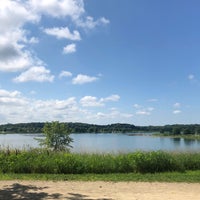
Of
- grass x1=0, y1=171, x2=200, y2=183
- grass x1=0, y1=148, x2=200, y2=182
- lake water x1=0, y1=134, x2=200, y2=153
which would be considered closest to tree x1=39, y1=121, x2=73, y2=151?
lake water x1=0, y1=134, x2=200, y2=153

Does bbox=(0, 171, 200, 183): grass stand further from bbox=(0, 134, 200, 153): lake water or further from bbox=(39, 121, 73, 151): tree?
bbox=(39, 121, 73, 151): tree

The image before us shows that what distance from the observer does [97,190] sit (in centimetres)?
999

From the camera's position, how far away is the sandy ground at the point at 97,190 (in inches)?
354

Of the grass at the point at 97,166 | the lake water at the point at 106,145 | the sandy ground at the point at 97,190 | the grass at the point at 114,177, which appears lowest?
the sandy ground at the point at 97,190

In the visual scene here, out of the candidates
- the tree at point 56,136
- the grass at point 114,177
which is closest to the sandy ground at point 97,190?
the grass at point 114,177

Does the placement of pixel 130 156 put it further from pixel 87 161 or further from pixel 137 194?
pixel 137 194

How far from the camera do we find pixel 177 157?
49.5 feet

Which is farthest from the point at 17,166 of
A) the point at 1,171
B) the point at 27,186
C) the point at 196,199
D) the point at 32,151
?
the point at 196,199

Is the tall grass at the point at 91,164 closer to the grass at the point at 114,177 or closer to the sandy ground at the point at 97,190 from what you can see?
the grass at the point at 114,177

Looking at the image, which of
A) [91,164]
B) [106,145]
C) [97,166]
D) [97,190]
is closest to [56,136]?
[106,145]

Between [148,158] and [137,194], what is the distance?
487cm

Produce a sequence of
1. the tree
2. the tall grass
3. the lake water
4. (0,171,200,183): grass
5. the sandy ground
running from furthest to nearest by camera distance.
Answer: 1. the tree
2. the lake water
3. the tall grass
4. (0,171,200,183): grass
5. the sandy ground

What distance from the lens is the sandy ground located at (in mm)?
8992

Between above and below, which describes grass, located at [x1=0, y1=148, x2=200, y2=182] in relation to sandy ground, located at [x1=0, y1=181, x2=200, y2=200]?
above
